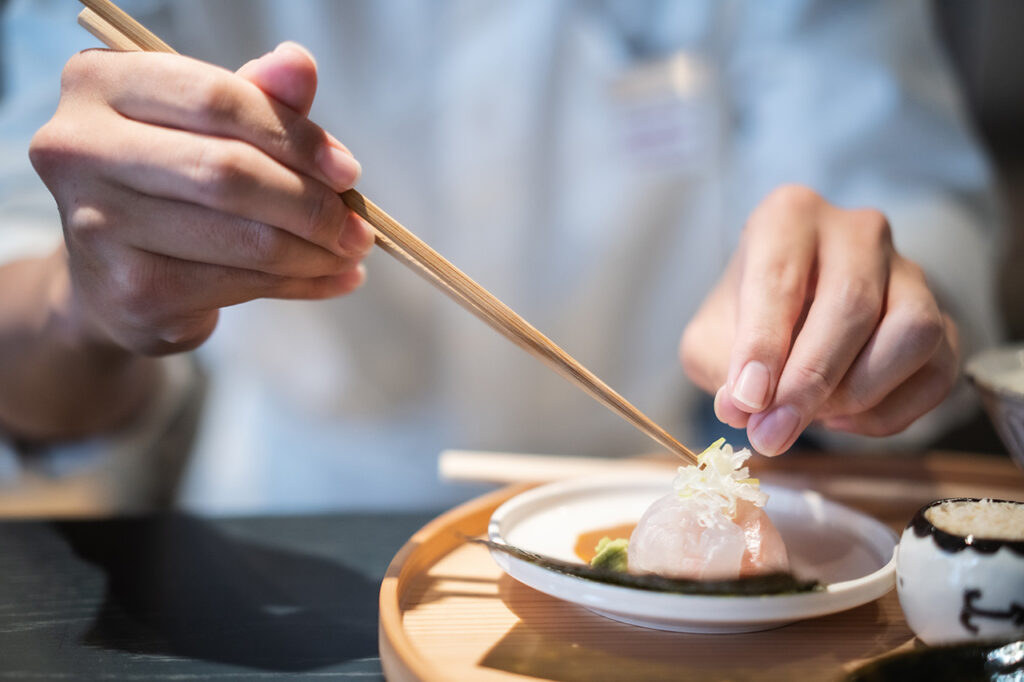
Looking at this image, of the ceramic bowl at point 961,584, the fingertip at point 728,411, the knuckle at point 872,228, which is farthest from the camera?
the knuckle at point 872,228

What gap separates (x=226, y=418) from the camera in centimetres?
157

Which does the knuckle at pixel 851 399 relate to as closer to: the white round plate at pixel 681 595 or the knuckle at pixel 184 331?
the white round plate at pixel 681 595

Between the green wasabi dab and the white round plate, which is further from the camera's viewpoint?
the green wasabi dab

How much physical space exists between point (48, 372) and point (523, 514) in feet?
2.66

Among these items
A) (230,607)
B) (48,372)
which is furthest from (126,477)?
(230,607)

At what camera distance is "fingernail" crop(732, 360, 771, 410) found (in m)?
0.74

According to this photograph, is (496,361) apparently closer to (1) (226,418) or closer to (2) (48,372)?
(1) (226,418)

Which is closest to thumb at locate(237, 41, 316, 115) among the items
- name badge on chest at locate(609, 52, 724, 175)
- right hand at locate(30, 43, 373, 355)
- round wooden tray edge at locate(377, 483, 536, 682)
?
right hand at locate(30, 43, 373, 355)

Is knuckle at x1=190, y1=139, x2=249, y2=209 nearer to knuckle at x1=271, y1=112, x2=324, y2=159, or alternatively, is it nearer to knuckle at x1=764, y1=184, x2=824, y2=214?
knuckle at x1=271, y1=112, x2=324, y2=159

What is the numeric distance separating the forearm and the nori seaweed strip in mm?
802

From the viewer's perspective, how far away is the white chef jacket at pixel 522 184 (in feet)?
4.68

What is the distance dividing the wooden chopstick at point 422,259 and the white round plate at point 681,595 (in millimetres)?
167

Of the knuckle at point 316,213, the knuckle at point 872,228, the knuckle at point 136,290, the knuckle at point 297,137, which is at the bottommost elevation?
the knuckle at point 872,228

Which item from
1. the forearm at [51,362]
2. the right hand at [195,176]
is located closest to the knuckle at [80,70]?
the right hand at [195,176]
